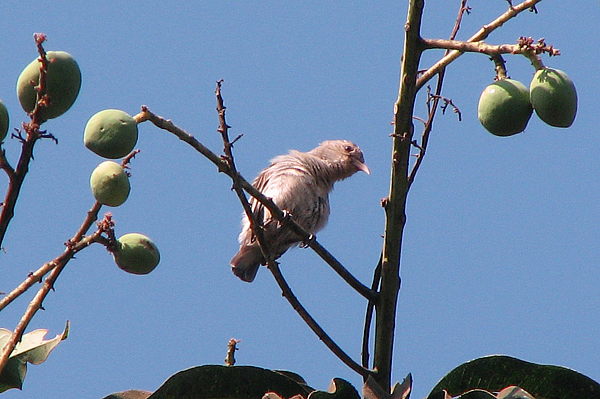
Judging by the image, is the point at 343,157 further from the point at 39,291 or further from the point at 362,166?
the point at 39,291

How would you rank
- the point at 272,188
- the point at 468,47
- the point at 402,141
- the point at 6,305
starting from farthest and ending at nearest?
the point at 272,188 < the point at 402,141 < the point at 468,47 < the point at 6,305

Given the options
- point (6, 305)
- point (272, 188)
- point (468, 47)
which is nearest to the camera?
point (6, 305)

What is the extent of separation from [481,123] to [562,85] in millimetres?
290

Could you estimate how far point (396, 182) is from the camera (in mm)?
2514

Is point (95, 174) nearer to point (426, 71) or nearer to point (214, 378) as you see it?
point (214, 378)

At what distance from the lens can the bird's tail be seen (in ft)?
18.1

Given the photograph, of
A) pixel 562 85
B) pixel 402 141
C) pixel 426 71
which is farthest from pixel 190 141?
pixel 562 85

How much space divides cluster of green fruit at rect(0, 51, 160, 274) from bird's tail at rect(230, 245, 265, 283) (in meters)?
2.89

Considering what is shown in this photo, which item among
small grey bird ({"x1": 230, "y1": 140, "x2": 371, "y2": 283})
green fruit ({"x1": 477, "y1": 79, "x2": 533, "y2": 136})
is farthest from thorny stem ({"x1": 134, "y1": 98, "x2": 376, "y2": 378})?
small grey bird ({"x1": 230, "y1": 140, "x2": 371, "y2": 283})

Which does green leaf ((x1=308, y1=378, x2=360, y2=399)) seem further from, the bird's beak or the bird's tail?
the bird's beak

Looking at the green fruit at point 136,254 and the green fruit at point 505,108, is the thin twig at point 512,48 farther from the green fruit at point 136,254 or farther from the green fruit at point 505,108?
the green fruit at point 136,254

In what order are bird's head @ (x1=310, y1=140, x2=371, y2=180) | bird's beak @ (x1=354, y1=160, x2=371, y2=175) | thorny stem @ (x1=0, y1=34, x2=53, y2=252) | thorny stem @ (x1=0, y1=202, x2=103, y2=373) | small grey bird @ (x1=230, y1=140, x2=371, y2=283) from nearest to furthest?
thorny stem @ (x1=0, y1=34, x2=53, y2=252), thorny stem @ (x1=0, y1=202, x2=103, y2=373), small grey bird @ (x1=230, y1=140, x2=371, y2=283), bird's head @ (x1=310, y1=140, x2=371, y2=180), bird's beak @ (x1=354, y1=160, x2=371, y2=175)

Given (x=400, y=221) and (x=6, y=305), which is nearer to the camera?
(x=6, y=305)

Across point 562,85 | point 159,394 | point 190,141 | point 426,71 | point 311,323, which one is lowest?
point 159,394
